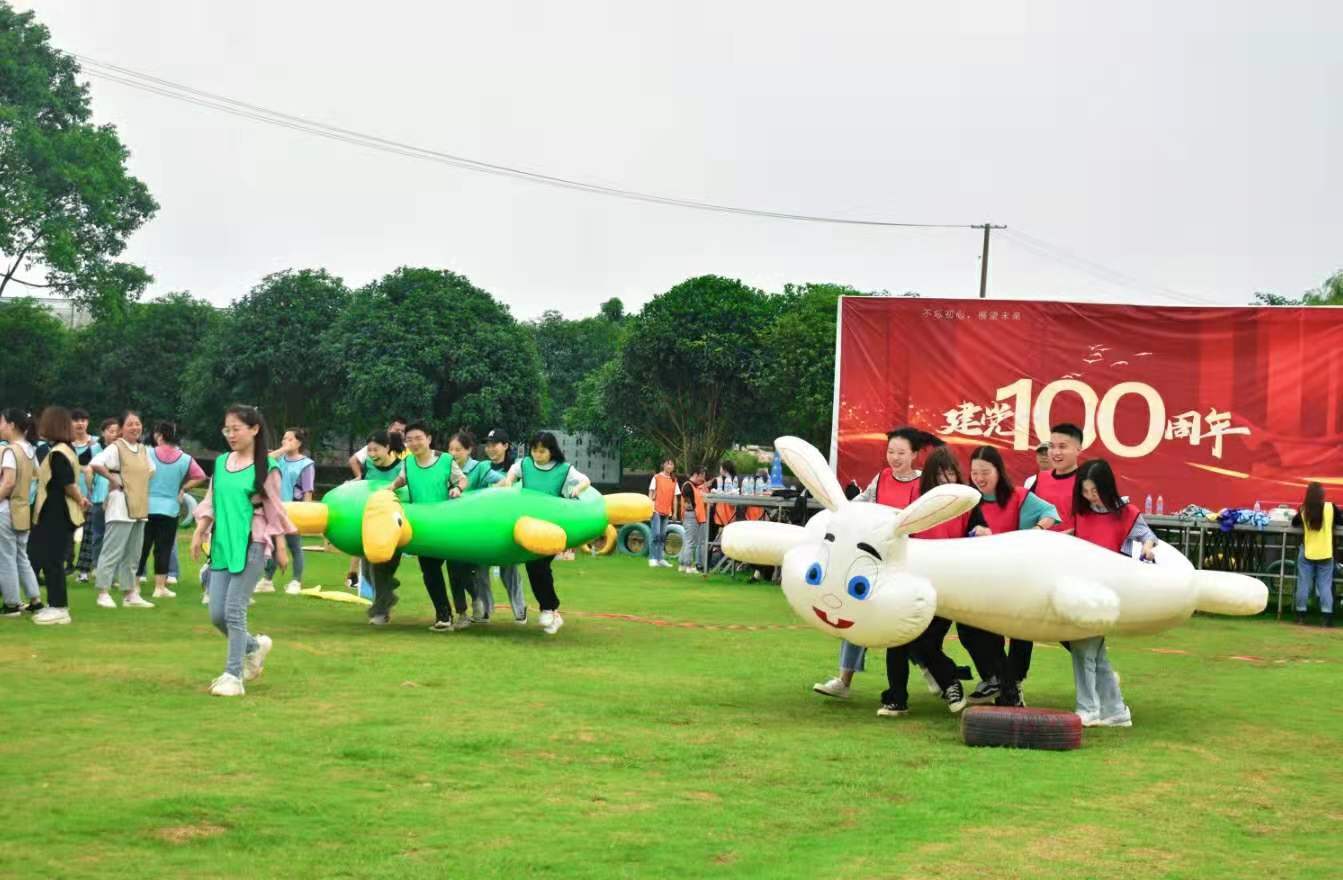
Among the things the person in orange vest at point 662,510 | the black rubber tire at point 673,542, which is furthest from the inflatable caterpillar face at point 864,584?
the black rubber tire at point 673,542

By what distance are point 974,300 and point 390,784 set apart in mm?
14914

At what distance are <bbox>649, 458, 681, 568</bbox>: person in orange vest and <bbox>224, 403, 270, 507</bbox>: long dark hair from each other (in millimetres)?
15603

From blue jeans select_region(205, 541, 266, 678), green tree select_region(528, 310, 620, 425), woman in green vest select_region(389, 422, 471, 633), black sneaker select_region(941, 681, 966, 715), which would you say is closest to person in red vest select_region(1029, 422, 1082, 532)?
black sneaker select_region(941, 681, 966, 715)

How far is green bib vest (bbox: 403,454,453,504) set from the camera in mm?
13570

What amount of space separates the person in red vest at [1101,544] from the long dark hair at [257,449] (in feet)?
16.1

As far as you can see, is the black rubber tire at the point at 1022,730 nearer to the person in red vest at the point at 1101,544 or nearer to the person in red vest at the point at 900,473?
the person in red vest at the point at 1101,544

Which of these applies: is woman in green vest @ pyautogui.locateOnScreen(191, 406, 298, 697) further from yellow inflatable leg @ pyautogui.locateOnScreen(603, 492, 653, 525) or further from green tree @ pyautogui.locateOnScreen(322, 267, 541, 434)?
green tree @ pyautogui.locateOnScreen(322, 267, 541, 434)

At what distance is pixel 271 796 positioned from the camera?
675 centimetres

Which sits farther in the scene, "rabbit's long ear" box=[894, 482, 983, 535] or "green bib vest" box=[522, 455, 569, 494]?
"green bib vest" box=[522, 455, 569, 494]

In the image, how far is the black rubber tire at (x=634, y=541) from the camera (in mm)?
28531

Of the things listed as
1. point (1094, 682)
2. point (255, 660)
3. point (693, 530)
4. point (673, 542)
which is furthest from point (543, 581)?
point (673, 542)

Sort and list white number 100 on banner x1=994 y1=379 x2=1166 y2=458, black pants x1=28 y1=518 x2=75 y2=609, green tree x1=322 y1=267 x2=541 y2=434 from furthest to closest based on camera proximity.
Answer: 1. green tree x1=322 y1=267 x2=541 y2=434
2. white number 100 on banner x1=994 y1=379 x2=1166 y2=458
3. black pants x1=28 y1=518 x2=75 y2=609

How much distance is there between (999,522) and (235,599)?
4.61 meters

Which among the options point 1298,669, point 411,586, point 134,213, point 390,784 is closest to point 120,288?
point 134,213
